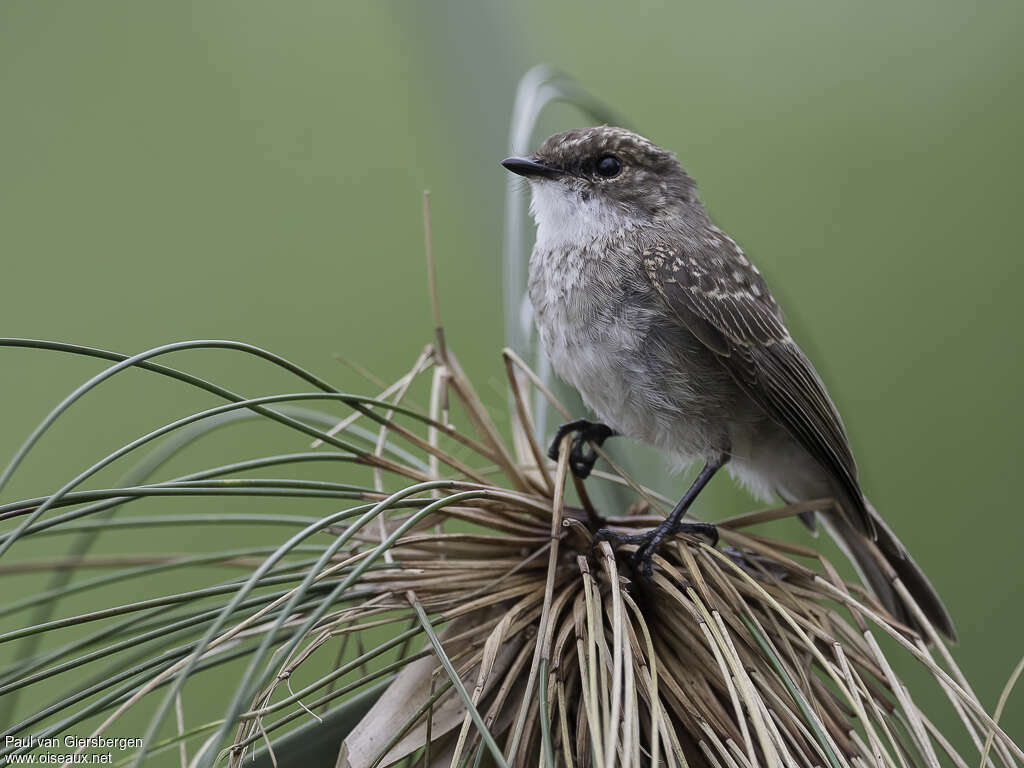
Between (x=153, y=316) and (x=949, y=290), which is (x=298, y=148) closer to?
(x=153, y=316)

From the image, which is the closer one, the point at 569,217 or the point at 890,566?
the point at 890,566

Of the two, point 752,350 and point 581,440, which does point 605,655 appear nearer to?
point 581,440

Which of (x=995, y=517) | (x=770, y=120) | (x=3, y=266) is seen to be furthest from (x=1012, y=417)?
(x=3, y=266)

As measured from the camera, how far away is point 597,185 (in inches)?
96.3

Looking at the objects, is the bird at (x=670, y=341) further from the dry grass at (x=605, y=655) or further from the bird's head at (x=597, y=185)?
the dry grass at (x=605, y=655)

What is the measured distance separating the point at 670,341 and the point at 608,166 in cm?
55

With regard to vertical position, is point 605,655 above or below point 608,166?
below

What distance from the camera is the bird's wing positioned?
7.33 feet

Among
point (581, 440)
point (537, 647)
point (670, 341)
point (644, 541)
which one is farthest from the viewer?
point (670, 341)

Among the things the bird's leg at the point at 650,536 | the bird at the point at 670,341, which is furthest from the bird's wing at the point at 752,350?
the bird's leg at the point at 650,536

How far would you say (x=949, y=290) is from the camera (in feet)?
12.1

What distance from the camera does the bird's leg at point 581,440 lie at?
1.94 metres

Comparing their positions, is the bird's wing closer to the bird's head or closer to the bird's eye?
the bird's head

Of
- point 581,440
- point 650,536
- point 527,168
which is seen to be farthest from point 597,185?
point 650,536
